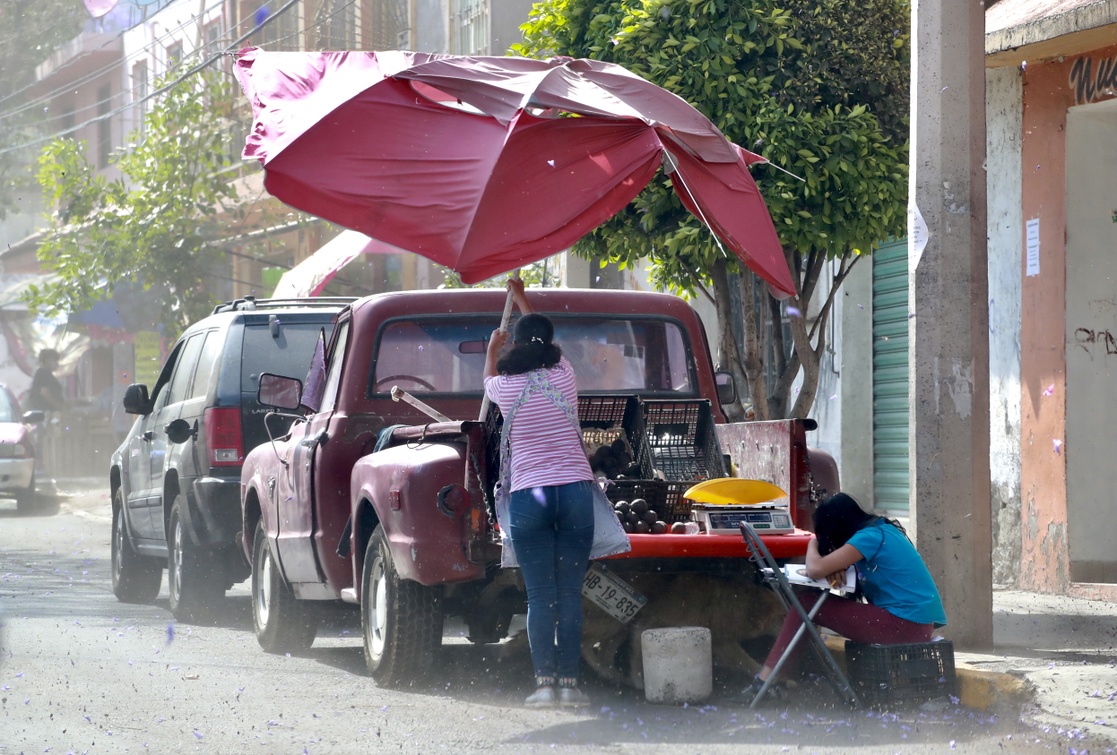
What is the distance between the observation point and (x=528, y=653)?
8.08m

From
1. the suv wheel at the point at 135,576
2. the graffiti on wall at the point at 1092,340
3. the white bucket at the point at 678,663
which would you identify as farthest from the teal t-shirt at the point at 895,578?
the suv wheel at the point at 135,576

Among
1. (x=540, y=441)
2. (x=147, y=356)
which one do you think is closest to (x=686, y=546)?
(x=540, y=441)

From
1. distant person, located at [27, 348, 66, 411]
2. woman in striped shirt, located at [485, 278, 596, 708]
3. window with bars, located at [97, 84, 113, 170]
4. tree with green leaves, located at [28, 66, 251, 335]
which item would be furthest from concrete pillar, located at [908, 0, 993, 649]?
window with bars, located at [97, 84, 113, 170]

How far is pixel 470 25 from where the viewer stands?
23.1 meters

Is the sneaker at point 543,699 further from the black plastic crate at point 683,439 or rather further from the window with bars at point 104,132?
the window with bars at point 104,132

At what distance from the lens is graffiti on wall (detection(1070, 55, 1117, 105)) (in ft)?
34.1

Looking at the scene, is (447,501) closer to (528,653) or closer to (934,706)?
(528,653)

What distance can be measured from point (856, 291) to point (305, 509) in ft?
28.8

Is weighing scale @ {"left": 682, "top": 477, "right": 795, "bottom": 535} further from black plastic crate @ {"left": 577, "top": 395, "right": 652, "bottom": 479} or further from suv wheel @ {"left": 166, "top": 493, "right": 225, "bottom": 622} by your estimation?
suv wheel @ {"left": 166, "top": 493, "right": 225, "bottom": 622}

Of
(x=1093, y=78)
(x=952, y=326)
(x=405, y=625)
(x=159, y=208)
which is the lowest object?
(x=405, y=625)

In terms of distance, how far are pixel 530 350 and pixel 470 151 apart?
0.93 meters

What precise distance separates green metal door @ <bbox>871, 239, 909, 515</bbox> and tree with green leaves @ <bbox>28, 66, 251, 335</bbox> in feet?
39.9

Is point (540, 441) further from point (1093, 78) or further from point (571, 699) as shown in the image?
point (1093, 78)

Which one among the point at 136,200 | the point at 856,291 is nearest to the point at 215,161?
the point at 136,200
